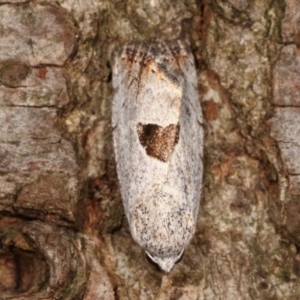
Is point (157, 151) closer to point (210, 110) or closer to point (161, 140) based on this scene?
point (161, 140)

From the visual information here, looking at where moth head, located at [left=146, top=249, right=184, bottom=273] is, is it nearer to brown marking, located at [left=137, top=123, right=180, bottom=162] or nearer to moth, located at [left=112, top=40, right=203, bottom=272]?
moth, located at [left=112, top=40, right=203, bottom=272]

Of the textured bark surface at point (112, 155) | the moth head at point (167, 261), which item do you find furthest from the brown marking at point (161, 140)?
the moth head at point (167, 261)

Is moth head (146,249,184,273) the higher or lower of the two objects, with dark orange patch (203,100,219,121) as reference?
lower

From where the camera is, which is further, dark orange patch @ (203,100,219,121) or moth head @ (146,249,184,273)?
dark orange patch @ (203,100,219,121)

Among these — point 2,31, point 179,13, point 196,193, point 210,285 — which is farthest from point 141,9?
point 210,285

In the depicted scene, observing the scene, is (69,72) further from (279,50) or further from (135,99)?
(279,50)

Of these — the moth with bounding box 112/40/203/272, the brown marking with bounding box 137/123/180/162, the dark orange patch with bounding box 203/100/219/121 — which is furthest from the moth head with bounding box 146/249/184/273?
the dark orange patch with bounding box 203/100/219/121
